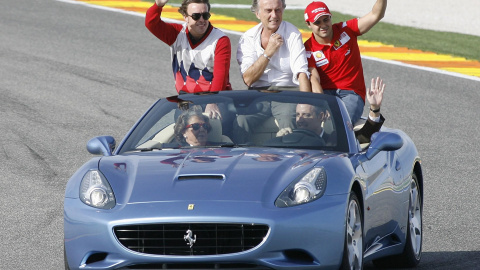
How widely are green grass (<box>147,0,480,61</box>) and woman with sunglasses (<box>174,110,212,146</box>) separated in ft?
41.4

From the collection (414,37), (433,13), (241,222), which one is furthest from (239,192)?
(433,13)

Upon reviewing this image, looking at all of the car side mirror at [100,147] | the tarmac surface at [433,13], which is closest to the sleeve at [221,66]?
the car side mirror at [100,147]

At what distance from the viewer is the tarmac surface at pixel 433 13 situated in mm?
21891

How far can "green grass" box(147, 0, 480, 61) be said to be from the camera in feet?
65.8

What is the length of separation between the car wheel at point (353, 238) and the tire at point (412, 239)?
1.25 m

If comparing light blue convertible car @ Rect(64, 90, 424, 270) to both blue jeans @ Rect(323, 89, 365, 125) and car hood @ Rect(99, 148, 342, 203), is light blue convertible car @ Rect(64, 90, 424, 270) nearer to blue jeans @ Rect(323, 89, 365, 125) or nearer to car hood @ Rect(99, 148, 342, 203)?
car hood @ Rect(99, 148, 342, 203)

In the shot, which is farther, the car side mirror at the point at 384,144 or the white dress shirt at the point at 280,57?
the white dress shirt at the point at 280,57

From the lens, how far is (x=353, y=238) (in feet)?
21.5

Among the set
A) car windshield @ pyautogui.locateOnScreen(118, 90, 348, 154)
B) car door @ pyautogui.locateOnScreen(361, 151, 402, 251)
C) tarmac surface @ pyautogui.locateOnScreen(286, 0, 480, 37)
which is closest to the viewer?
car door @ pyautogui.locateOnScreen(361, 151, 402, 251)

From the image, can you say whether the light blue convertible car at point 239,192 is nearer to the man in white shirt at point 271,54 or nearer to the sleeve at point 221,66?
the sleeve at point 221,66

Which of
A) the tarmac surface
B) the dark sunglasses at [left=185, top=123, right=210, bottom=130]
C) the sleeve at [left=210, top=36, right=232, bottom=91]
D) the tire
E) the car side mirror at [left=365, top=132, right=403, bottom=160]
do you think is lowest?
the tarmac surface

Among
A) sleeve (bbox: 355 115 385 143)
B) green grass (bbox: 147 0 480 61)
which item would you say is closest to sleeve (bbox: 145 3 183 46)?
sleeve (bbox: 355 115 385 143)

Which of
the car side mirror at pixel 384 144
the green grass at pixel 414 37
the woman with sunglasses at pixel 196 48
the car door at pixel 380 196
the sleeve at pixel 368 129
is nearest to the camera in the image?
the car door at pixel 380 196

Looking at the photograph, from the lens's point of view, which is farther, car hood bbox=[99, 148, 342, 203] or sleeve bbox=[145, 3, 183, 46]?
sleeve bbox=[145, 3, 183, 46]
